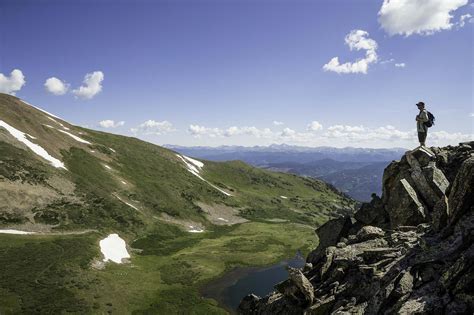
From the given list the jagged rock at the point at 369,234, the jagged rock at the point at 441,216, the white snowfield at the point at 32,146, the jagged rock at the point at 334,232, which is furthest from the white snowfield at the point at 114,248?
the jagged rock at the point at 441,216

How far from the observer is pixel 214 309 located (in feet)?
228

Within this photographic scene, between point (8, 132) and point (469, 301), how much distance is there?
471 feet

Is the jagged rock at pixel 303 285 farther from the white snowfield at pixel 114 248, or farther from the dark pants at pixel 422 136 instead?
the white snowfield at pixel 114 248

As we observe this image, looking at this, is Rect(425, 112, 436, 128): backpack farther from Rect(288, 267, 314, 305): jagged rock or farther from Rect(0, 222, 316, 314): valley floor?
Rect(0, 222, 316, 314): valley floor

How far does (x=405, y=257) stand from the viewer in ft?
78.7

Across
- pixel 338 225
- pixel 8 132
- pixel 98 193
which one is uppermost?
pixel 8 132

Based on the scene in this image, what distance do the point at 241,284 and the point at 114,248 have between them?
37.9 m

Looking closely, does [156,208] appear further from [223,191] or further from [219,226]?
[223,191]

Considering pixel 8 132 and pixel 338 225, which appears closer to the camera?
pixel 338 225

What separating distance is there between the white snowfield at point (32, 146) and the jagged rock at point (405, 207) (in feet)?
392

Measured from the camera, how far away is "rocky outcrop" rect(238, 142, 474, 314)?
63.9 ft

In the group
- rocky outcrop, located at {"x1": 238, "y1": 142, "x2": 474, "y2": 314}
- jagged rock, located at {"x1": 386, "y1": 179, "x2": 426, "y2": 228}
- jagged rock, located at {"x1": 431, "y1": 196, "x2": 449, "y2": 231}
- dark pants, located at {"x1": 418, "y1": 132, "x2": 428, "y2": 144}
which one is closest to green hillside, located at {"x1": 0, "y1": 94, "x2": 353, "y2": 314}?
rocky outcrop, located at {"x1": 238, "y1": 142, "x2": 474, "y2": 314}

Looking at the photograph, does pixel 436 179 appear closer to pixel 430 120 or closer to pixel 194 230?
pixel 430 120

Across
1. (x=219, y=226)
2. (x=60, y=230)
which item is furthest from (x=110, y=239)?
(x=219, y=226)
